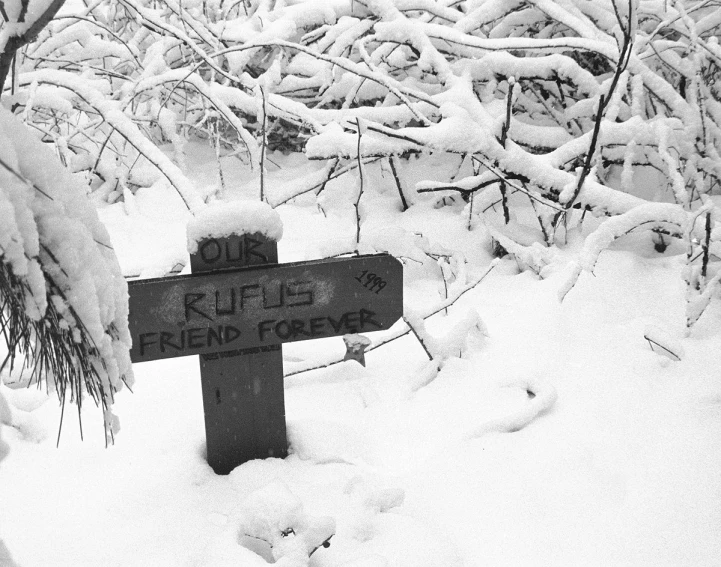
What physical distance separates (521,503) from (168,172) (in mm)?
1553

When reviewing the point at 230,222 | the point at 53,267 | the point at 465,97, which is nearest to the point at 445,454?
Answer: the point at 230,222

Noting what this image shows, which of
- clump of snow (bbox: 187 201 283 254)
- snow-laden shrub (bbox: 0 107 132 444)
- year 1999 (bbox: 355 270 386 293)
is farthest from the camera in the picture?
year 1999 (bbox: 355 270 386 293)

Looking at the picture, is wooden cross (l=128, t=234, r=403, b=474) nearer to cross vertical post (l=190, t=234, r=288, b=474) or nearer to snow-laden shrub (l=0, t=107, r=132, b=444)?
cross vertical post (l=190, t=234, r=288, b=474)

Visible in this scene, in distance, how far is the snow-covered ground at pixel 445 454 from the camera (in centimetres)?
144

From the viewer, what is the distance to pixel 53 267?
0.71 metres

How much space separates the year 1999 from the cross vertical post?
9.5 inches

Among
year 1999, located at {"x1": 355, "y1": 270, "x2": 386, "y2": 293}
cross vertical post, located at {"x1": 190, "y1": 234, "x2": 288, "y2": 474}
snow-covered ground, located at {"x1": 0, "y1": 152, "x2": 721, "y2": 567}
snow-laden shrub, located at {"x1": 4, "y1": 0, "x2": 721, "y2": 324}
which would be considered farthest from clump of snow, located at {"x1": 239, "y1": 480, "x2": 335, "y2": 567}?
snow-laden shrub, located at {"x1": 4, "y1": 0, "x2": 721, "y2": 324}

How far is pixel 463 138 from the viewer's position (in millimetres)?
2357

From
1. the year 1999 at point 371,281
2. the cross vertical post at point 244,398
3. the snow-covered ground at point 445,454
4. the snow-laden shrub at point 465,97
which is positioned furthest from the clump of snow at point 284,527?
the snow-laden shrub at point 465,97

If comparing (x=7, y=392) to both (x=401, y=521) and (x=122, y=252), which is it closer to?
(x=122, y=252)

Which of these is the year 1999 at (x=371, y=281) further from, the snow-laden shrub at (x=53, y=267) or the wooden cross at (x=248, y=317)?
the snow-laden shrub at (x=53, y=267)

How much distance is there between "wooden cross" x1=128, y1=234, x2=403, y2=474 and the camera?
1.59 metres

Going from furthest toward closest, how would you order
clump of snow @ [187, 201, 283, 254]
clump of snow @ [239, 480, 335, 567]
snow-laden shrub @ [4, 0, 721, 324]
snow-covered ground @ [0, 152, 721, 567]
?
snow-laden shrub @ [4, 0, 721, 324]
clump of snow @ [187, 201, 283, 254]
snow-covered ground @ [0, 152, 721, 567]
clump of snow @ [239, 480, 335, 567]

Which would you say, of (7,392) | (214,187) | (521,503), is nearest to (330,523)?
(521,503)
